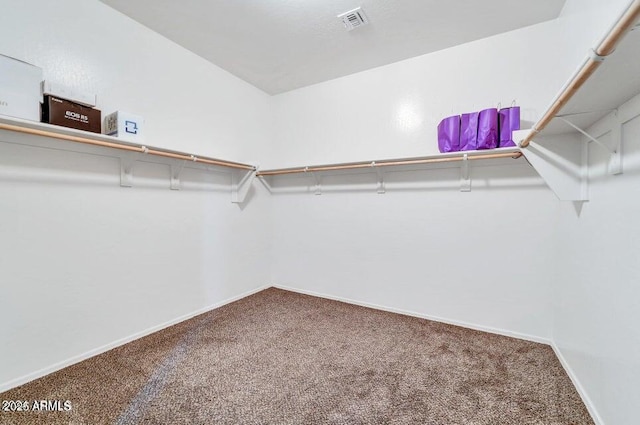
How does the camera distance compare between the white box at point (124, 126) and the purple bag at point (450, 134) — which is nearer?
the white box at point (124, 126)

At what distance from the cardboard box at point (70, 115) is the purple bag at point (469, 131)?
2.68 m

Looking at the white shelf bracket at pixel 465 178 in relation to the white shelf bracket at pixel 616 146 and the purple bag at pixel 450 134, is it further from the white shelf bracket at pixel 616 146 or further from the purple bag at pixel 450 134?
the white shelf bracket at pixel 616 146

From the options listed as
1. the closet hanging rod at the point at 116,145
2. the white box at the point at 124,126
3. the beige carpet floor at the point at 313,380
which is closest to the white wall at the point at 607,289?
the beige carpet floor at the point at 313,380

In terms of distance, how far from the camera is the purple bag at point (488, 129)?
6.67 ft

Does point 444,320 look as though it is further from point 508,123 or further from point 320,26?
point 320,26

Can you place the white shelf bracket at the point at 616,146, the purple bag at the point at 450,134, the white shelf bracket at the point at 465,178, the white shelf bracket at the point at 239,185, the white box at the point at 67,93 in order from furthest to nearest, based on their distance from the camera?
the white shelf bracket at the point at 239,185 → the white shelf bracket at the point at 465,178 → the purple bag at the point at 450,134 → the white box at the point at 67,93 → the white shelf bracket at the point at 616,146

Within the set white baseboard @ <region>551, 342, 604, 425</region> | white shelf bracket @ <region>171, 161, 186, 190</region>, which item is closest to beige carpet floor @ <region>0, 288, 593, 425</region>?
white baseboard @ <region>551, 342, 604, 425</region>

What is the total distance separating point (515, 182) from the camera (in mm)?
2188

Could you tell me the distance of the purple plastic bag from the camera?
1989mm

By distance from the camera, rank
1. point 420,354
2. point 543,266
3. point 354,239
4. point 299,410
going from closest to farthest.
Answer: point 299,410 < point 420,354 < point 543,266 < point 354,239

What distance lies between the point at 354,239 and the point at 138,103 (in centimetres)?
235

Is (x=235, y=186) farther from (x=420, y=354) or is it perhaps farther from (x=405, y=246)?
(x=420, y=354)

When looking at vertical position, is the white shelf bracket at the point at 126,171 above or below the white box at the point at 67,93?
below

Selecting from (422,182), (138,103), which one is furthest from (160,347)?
(422,182)
